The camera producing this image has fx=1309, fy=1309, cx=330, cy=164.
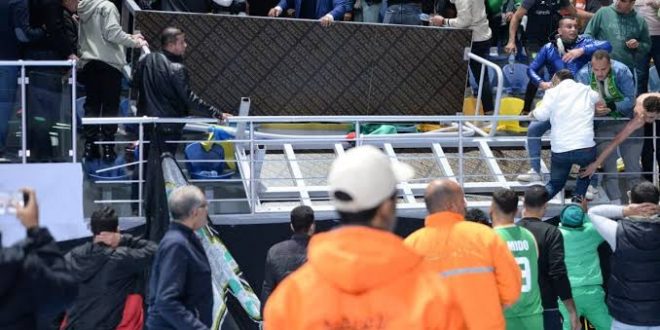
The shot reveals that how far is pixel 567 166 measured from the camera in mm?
10594

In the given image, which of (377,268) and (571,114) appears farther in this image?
(571,114)

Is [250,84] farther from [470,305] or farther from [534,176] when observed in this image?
[470,305]

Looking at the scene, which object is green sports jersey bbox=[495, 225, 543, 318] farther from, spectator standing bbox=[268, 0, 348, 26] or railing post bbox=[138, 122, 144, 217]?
spectator standing bbox=[268, 0, 348, 26]

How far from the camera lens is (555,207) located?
11.0 m

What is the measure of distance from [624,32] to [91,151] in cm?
495

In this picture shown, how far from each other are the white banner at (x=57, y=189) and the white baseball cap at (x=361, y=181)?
5519mm

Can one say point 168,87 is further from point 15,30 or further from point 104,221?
point 104,221

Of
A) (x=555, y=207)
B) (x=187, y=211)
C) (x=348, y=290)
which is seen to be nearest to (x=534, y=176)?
(x=555, y=207)

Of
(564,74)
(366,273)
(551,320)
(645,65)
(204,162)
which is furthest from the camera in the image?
(645,65)

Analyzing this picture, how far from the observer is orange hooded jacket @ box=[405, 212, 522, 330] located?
21.2 feet

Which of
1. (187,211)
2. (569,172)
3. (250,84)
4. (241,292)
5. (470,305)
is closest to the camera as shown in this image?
(470,305)

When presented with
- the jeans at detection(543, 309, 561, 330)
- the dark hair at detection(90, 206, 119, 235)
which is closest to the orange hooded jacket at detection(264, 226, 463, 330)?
the dark hair at detection(90, 206, 119, 235)

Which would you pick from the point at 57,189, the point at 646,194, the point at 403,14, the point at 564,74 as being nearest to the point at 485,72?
the point at 403,14

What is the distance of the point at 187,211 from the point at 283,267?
1073 mm
